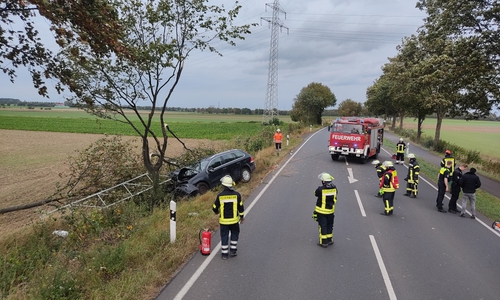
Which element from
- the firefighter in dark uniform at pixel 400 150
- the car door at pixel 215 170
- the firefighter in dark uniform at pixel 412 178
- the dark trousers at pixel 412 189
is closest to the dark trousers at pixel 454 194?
the firefighter in dark uniform at pixel 412 178

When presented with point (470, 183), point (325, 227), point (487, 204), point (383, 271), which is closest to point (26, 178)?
point (325, 227)

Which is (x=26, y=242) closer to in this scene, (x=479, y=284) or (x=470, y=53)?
(x=479, y=284)

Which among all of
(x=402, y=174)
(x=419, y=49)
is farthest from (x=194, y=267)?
(x=419, y=49)

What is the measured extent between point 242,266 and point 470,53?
14.6m

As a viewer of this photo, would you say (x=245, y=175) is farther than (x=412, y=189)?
Yes

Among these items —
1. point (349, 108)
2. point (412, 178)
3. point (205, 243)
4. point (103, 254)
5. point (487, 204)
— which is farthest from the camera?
point (349, 108)

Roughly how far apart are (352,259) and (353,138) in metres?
12.8

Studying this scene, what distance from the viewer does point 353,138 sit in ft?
59.9

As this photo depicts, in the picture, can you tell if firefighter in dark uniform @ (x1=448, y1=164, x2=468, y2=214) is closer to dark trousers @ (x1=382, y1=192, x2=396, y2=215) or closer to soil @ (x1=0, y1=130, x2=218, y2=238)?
dark trousers @ (x1=382, y1=192, x2=396, y2=215)

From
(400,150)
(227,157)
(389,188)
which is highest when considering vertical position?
(227,157)

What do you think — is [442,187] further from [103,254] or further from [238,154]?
[103,254]

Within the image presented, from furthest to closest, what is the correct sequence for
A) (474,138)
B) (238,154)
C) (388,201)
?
(474,138), (238,154), (388,201)

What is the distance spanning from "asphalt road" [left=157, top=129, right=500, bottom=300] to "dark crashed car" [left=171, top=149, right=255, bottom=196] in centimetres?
207

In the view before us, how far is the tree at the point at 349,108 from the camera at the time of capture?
97.2 m
